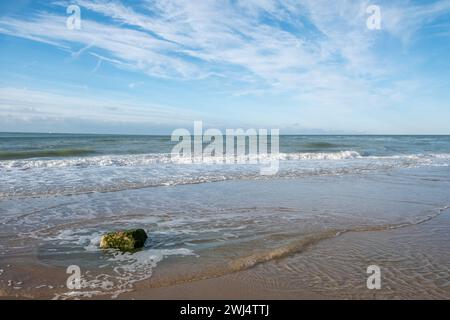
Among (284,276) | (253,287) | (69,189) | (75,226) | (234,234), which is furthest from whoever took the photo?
(69,189)

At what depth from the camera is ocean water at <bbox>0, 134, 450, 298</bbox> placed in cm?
485

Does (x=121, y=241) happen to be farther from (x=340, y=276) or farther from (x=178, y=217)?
(x=340, y=276)

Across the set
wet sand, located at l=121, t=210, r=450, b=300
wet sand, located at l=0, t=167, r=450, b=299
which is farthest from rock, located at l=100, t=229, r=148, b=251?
wet sand, located at l=121, t=210, r=450, b=300

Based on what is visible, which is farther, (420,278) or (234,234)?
(234,234)

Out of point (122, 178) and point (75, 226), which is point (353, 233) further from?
point (122, 178)

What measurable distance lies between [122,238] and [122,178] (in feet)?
26.2

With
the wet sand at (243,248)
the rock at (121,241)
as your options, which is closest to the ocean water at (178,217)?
the wet sand at (243,248)

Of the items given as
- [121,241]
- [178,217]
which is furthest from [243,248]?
[178,217]

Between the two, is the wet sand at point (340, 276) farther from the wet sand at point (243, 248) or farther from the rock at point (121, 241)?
the rock at point (121, 241)

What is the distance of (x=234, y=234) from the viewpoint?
6.50 meters

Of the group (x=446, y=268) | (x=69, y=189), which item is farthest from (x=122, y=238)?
(x=69, y=189)

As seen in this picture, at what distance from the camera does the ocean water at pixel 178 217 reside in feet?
15.9

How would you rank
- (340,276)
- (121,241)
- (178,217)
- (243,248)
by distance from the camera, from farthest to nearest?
(178,217) → (243,248) → (121,241) → (340,276)

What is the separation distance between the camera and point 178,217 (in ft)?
25.3
